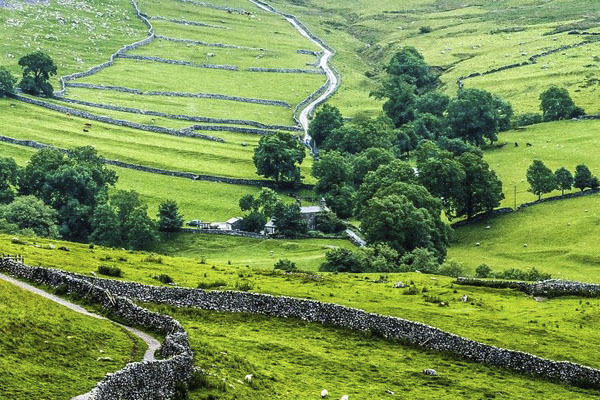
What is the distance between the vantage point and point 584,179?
139 meters

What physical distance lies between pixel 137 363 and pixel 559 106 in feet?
512

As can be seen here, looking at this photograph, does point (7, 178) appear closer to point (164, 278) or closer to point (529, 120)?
point (164, 278)

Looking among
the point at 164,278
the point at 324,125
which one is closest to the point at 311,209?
the point at 324,125

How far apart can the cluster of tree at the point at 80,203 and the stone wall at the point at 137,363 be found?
59.6 m

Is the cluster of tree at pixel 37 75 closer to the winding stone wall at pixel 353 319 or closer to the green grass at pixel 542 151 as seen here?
the green grass at pixel 542 151

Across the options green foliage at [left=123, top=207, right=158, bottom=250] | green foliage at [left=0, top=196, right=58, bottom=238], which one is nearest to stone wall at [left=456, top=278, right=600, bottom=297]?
green foliage at [left=123, top=207, right=158, bottom=250]

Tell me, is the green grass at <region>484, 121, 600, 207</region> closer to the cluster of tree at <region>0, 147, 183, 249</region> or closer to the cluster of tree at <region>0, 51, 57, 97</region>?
the cluster of tree at <region>0, 147, 183, 249</region>

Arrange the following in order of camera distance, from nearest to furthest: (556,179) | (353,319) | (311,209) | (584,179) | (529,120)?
(353,319)
(556,179)
(311,209)
(584,179)
(529,120)

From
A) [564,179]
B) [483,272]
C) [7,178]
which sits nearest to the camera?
[483,272]

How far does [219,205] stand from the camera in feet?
469

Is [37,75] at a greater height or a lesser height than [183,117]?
greater

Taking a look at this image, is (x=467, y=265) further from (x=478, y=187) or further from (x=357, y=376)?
(x=357, y=376)

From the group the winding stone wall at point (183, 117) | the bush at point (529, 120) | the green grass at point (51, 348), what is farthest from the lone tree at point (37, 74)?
the green grass at point (51, 348)

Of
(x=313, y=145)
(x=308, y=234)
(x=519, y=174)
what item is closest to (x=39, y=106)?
(x=313, y=145)
